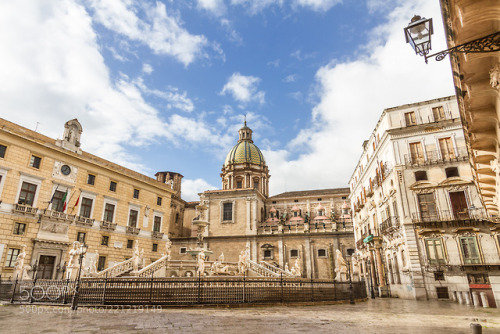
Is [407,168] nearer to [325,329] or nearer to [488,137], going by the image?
[488,137]

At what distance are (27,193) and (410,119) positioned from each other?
2949 cm

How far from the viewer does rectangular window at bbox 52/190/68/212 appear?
2416 centimetres

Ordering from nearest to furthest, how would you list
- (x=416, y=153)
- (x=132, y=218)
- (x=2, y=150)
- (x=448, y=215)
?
(x=448, y=215) → (x=2, y=150) → (x=416, y=153) → (x=132, y=218)

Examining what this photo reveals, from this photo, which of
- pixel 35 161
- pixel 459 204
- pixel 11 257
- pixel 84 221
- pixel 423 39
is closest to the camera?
pixel 423 39

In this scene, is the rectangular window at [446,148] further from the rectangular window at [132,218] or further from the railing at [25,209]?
the railing at [25,209]

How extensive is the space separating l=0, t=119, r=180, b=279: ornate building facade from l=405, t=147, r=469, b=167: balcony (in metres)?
24.5

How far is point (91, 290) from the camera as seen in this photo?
1359cm

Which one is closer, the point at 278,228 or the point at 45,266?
the point at 45,266

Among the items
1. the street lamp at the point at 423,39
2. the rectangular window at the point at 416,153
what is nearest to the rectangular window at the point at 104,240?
the rectangular window at the point at 416,153

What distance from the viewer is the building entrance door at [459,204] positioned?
20.9 meters

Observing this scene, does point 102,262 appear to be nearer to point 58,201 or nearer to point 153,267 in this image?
point 58,201

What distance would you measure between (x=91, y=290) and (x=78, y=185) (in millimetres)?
15148

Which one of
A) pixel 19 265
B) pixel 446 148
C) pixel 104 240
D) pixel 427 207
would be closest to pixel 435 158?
pixel 446 148

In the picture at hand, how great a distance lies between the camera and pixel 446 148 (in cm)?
2281
